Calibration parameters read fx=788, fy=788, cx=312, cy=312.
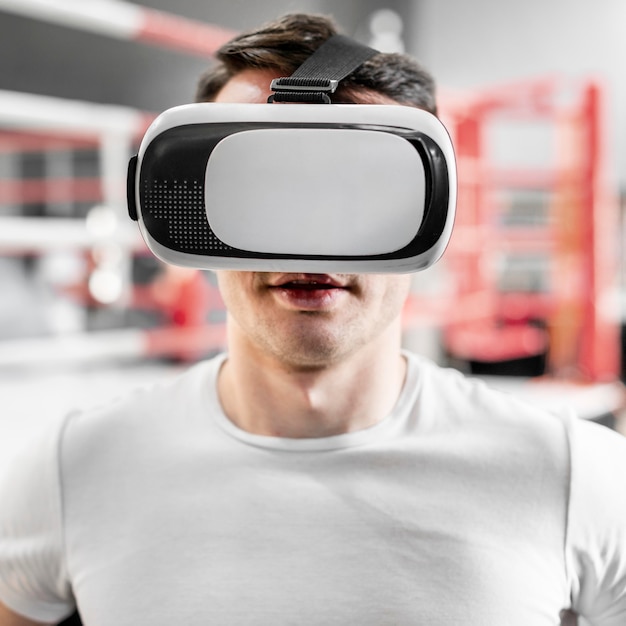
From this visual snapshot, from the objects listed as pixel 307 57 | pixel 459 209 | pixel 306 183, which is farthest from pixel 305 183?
pixel 459 209

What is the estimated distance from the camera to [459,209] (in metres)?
2.61

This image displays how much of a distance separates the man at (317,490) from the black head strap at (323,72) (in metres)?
0.05

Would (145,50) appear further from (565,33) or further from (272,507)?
(272,507)

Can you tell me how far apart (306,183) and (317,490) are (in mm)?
296

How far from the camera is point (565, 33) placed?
369cm

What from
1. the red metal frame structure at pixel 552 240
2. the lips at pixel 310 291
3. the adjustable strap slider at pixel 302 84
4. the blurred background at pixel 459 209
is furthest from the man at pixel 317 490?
the red metal frame structure at pixel 552 240

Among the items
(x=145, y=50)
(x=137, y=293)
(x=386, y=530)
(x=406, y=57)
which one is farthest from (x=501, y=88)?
(x=145, y=50)

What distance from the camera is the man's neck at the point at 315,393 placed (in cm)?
66

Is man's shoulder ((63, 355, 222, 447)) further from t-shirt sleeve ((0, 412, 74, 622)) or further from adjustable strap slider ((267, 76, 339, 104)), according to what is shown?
adjustable strap slider ((267, 76, 339, 104))

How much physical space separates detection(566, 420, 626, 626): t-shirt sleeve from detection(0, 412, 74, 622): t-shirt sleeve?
42 centimetres

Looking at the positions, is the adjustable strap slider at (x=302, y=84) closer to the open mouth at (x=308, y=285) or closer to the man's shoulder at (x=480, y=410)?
the open mouth at (x=308, y=285)

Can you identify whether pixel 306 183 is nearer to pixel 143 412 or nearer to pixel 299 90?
pixel 299 90

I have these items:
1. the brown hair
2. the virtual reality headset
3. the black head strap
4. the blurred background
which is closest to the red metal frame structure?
the blurred background

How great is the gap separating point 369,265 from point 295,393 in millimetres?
239
